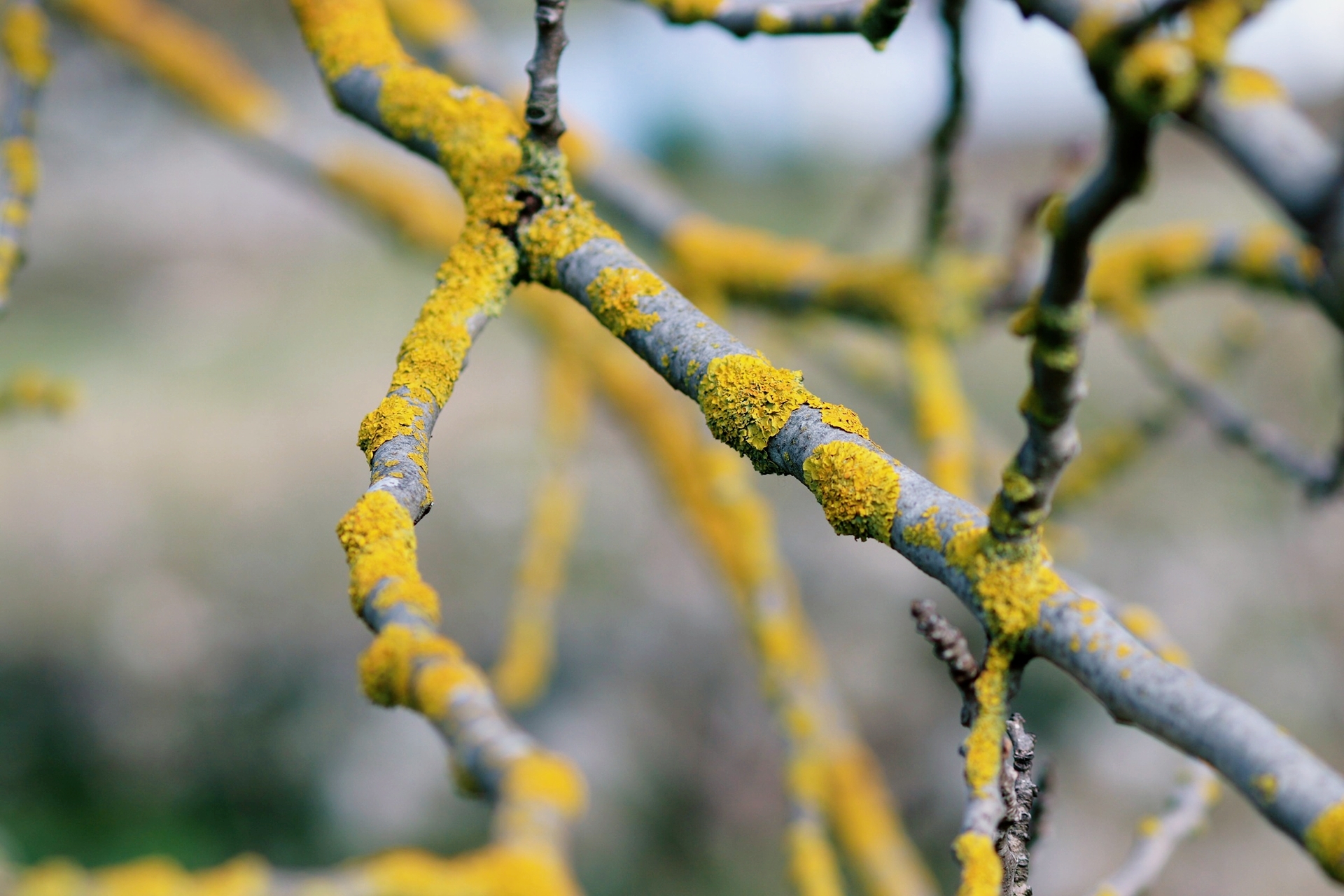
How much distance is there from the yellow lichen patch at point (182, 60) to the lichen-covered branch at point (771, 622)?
78 centimetres

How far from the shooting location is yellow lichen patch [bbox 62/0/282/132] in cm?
202

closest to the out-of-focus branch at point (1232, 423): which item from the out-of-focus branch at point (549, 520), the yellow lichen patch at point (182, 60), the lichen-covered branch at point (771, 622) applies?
the lichen-covered branch at point (771, 622)

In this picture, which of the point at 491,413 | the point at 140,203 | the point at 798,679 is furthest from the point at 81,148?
the point at 798,679

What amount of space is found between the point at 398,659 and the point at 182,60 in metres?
2.05

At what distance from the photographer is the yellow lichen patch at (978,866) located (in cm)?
55

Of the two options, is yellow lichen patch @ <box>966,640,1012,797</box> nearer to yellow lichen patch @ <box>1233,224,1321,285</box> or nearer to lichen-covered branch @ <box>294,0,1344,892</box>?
lichen-covered branch @ <box>294,0,1344,892</box>

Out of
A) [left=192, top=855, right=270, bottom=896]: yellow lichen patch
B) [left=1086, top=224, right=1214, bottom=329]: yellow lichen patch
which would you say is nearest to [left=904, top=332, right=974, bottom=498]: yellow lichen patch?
[left=1086, top=224, right=1214, bottom=329]: yellow lichen patch

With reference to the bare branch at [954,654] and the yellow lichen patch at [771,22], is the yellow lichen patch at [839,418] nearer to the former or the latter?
the bare branch at [954,654]

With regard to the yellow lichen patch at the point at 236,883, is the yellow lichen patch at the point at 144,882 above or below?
below

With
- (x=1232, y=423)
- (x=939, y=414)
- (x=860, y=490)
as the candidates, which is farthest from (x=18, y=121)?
(x=1232, y=423)

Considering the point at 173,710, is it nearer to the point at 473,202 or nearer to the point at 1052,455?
the point at 473,202

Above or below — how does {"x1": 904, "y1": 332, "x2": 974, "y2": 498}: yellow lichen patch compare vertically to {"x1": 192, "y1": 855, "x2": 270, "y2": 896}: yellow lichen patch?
above

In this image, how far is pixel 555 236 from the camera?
812 millimetres

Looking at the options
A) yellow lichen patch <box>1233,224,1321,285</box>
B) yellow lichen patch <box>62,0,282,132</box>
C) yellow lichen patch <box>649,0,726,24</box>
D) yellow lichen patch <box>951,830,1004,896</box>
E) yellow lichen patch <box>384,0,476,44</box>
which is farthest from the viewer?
yellow lichen patch <box>62,0,282,132</box>
